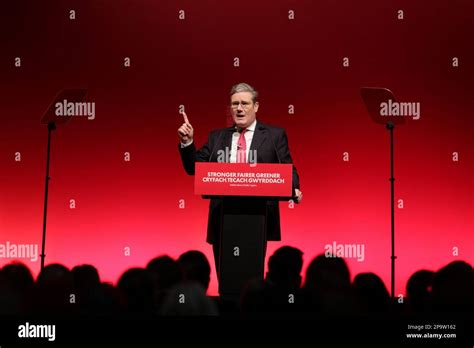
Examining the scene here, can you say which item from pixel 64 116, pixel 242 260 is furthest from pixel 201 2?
pixel 242 260

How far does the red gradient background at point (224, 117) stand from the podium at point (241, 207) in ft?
7.34

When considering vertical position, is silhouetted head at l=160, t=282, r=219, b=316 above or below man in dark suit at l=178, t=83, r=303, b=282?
below

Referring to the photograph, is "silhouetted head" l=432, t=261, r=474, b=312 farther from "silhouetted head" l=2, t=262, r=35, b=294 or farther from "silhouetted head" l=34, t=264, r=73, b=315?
"silhouetted head" l=2, t=262, r=35, b=294

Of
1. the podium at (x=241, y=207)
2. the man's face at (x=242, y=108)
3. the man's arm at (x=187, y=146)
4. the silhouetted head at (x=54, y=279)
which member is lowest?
the silhouetted head at (x=54, y=279)

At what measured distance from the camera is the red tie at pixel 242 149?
14.2ft

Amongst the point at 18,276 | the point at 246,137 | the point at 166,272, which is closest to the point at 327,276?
the point at 166,272

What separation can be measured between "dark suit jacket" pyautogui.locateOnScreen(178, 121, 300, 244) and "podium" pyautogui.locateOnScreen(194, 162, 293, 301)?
0.26m

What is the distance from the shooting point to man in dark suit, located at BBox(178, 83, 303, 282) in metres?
4.30

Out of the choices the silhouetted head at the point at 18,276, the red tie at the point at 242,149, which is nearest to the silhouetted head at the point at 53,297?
the silhouetted head at the point at 18,276

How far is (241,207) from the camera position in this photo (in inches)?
158

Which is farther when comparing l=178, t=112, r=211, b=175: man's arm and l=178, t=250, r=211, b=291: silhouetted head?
l=178, t=112, r=211, b=175: man's arm

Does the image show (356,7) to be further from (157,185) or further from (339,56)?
(157,185)

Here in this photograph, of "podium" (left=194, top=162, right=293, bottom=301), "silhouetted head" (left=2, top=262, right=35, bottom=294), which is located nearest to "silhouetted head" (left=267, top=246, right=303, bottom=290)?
"podium" (left=194, top=162, right=293, bottom=301)

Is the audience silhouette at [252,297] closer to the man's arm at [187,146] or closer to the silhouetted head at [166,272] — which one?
the silhouetted head at [166,272]
